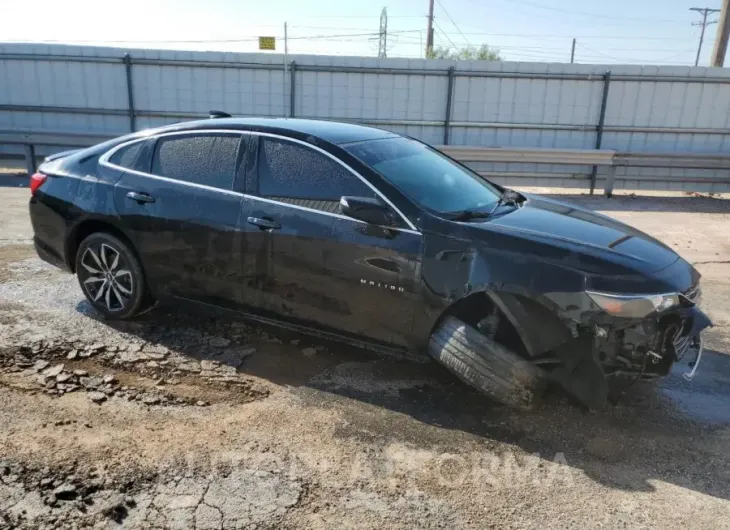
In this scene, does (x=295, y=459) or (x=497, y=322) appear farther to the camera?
(x=497, y=322)

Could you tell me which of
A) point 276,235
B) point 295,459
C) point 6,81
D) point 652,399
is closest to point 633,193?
point 652,399

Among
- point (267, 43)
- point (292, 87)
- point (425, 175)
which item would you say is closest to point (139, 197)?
point (425, 175)

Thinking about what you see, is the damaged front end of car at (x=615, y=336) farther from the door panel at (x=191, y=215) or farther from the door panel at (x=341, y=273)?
the door panel at (x=191, y=215)

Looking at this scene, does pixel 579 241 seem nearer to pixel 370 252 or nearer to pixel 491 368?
pixel 491 368

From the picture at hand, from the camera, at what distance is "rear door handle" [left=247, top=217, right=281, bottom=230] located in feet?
13.8

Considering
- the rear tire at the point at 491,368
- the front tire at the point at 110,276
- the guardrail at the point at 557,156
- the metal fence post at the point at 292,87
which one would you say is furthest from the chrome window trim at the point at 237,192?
the metal fence post at the point at 292,87

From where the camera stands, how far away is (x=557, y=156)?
12125mm

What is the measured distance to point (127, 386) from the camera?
4043 mm

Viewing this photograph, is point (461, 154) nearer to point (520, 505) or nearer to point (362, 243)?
point (362, 243)

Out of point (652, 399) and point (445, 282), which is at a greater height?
point (445, 282)

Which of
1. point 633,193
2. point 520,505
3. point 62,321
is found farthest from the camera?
point 633,193

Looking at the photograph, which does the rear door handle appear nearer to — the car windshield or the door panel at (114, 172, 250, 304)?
the door panel at (114, 172, 250, 304)

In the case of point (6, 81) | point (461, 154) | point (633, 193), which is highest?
point (6, 81)

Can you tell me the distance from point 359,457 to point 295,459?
0.34 metres
